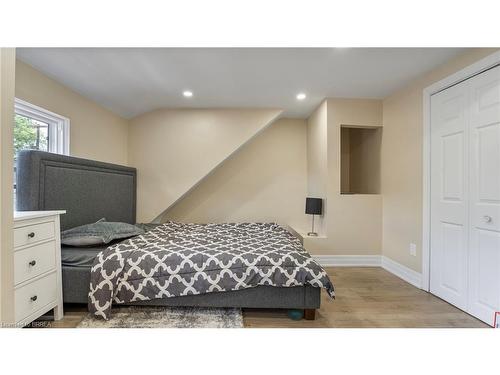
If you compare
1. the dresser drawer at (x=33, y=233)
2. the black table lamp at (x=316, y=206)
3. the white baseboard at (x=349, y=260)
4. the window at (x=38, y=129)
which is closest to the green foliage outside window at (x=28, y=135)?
the window at (x=38, y=129)

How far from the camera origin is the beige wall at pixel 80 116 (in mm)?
1888

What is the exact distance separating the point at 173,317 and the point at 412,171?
286 centimetres

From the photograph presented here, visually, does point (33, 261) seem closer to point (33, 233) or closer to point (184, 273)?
point (33, 233)

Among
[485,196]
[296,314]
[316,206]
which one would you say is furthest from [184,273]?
[485,196]

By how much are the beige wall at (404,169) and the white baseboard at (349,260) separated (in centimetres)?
19

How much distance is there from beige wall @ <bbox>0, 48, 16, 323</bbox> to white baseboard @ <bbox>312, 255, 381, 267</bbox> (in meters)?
2.88

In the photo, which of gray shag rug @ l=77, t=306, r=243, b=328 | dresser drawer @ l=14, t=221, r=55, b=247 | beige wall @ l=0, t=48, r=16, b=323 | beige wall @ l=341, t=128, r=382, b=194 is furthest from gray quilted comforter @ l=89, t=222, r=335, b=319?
beige wall @ l=341, t=128, r=382, b=194

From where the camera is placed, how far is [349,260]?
2902 mm

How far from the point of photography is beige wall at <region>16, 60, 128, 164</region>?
189 cm

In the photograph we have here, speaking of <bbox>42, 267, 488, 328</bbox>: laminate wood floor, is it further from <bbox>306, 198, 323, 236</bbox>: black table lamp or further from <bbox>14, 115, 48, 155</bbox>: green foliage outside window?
<bbox>14, 115, 48, 155</bbox>: green foliage outside window

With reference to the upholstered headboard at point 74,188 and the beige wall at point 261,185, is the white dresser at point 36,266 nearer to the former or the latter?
the upholstered headboard at point 74,188

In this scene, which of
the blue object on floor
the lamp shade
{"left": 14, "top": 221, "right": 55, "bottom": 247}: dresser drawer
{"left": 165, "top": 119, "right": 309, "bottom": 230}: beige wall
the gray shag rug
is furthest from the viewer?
{"left": 165, "top": 119, "right": 309, "bottom": 230}: beige wall
